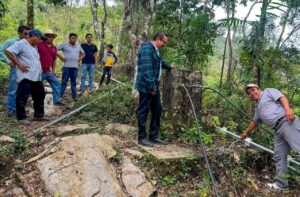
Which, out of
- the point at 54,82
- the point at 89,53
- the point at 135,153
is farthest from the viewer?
the point at 89,53

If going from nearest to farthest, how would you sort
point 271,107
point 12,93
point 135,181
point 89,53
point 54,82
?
point 135,181 < point 271,107 < point 12,93 < point 54,82 < point 89,53

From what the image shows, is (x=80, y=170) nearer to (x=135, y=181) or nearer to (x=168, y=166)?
(x=135, y=181)

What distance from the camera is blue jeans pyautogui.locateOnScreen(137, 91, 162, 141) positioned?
520 centimetres

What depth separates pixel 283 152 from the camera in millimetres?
5062

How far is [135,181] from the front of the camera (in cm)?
433

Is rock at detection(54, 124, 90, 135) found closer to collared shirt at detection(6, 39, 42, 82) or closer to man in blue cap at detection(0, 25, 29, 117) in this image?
collared shirt at detection(6, 39, 42, 82)

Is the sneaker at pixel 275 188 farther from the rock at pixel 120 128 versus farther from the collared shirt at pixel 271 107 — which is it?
the rock at pixel 120 128

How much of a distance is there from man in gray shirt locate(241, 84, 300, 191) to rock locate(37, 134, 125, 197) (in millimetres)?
2489

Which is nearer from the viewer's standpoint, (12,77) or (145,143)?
(145,143)

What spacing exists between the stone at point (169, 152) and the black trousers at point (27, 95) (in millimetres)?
2345

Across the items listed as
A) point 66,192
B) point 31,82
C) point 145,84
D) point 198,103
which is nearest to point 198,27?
point 198,103

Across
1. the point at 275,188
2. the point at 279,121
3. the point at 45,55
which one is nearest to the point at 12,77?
the point at 45,55

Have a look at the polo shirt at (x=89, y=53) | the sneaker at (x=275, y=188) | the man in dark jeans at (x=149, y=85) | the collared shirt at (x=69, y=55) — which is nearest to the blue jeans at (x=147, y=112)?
→ the man in dark jeans at (x=149, y=85)

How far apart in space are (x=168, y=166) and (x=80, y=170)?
4.20ft
